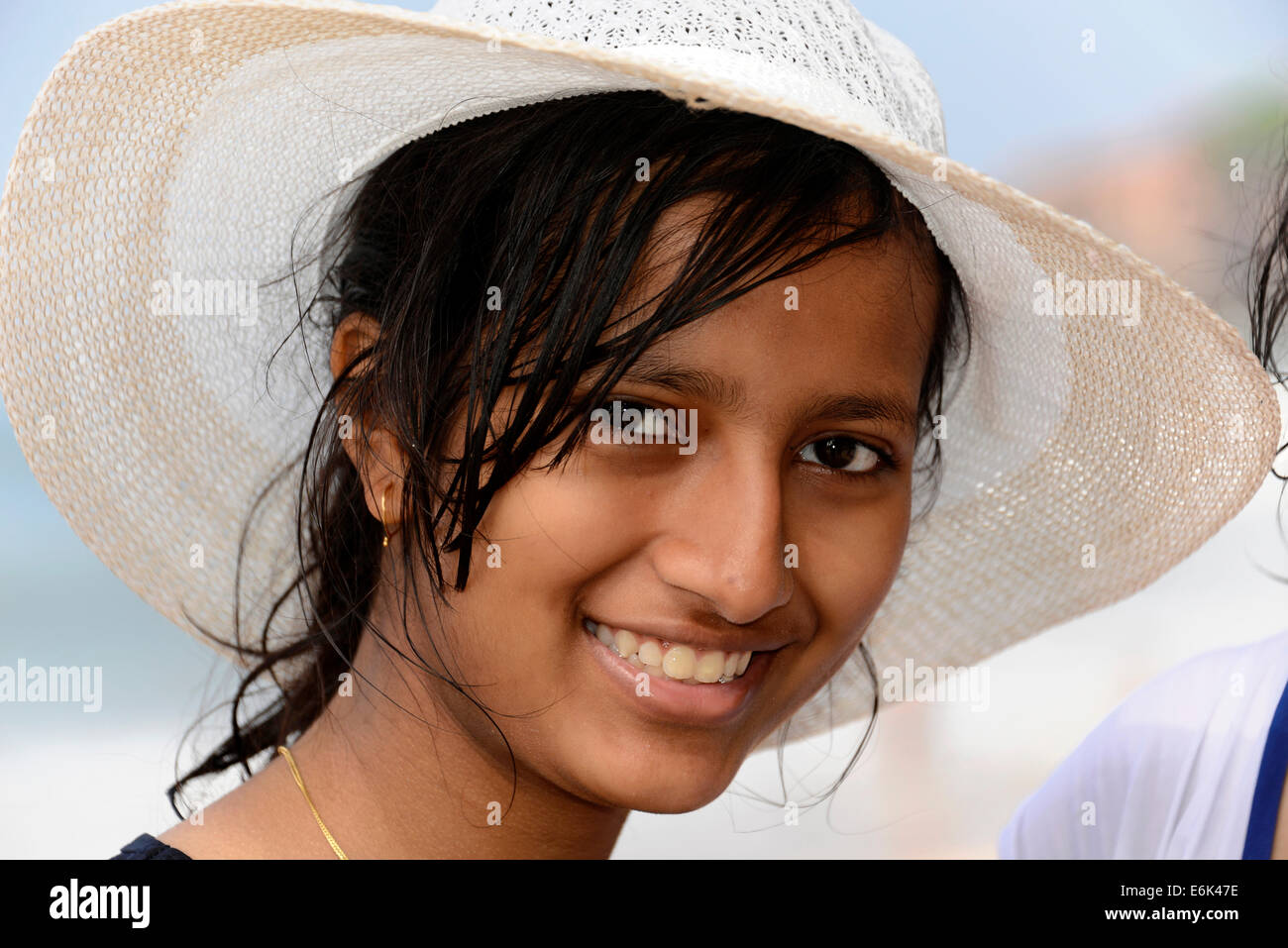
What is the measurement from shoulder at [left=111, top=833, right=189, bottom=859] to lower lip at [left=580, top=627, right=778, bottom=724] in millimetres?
377

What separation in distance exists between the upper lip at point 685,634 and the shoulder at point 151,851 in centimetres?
39

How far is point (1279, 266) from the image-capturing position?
1297 mm

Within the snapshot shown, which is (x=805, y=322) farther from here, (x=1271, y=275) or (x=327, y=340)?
(x=1271, y=275)

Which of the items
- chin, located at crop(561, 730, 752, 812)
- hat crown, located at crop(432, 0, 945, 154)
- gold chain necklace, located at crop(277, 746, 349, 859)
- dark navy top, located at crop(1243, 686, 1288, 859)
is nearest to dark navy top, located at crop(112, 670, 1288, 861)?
dark navy top, located at crop(1243, 686, 1288, 859)

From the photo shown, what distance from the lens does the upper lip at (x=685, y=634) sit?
0.97 meters

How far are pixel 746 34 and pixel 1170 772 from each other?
885 millimetres

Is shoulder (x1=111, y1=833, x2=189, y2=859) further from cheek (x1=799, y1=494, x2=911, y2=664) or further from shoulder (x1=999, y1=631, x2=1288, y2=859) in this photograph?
shoulder (x1=999, y1=631, x2=1288, y2=859)

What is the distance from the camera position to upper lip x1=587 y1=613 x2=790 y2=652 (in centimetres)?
97

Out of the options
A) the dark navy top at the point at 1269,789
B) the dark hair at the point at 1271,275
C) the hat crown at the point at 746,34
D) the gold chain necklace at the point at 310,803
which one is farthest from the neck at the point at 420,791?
the dark hair at the point at 1271,275

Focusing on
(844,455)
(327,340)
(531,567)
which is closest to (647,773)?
(531,567)

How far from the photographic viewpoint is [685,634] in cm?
97

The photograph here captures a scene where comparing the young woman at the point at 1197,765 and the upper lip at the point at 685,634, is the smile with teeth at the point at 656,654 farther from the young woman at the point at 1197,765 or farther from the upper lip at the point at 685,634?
the young woman at the point at 1197,765

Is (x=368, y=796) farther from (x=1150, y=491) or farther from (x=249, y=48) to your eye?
(x=1150, y=491)
